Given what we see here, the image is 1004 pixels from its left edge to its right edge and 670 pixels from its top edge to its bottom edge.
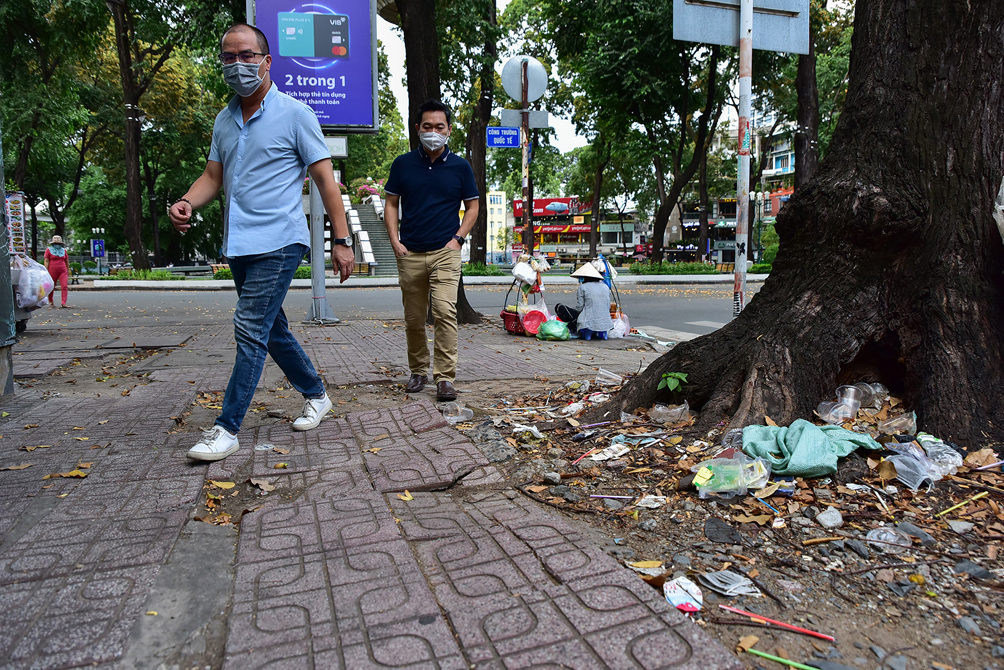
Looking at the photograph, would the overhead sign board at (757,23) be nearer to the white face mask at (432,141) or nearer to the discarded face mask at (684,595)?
the white face mask at (432,141)

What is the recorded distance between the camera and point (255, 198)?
3.45 metres

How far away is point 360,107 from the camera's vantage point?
9.77 meters

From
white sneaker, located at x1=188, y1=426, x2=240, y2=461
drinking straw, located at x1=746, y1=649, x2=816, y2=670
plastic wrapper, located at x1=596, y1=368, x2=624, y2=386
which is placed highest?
white sneaker, located at x1=188, y1=426, x2=240, y2=461

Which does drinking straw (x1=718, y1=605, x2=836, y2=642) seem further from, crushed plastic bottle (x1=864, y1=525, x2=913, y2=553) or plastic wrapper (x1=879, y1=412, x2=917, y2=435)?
plastic wrapper (x1=879, y1=412, x2=917, y2=435)

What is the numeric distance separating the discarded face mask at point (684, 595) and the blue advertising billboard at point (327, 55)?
28.9ft

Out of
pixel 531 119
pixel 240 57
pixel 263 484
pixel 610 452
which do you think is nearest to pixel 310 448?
pixel 263 484

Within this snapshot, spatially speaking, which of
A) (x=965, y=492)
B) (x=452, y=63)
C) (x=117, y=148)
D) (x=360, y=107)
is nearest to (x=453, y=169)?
(x=965, y=492)

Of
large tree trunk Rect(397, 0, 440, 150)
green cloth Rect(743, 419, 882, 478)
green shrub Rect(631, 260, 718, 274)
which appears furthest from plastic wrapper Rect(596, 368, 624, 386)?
green shrub Rect(631, 260, 718, 274)

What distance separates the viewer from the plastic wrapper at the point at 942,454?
9.04 ft

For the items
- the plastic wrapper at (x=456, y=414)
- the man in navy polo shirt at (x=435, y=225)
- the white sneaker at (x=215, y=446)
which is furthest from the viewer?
the man in navy polo shirt at (x=435, y=225)

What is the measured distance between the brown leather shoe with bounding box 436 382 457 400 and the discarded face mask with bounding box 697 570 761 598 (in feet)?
8.77

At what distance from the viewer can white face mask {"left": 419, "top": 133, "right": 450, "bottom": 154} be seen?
15.2ft

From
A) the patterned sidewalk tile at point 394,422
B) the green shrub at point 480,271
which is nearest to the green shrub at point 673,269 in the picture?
the green shrub at point 480,271

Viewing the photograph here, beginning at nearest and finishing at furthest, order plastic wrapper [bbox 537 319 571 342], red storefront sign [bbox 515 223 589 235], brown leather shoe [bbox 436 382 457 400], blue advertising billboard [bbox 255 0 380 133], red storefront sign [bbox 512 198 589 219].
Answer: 1. brown leather shoe [bbox 436 382 457 400]
2. plastic wrapper [bbox 537 319 571 342]
3. blue advertising billboard [bbox 255 0 380 133]
4. red storefront sign [bbox 512 198 589 219]
5. red storefront sign [bbox 515 223 589 235]
